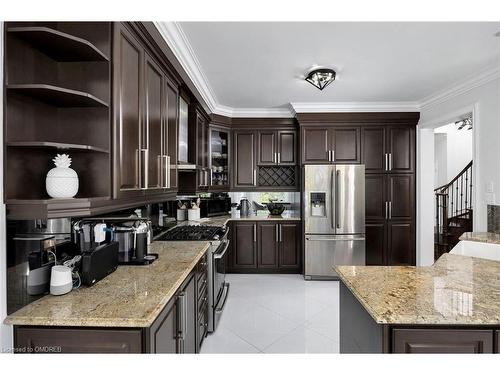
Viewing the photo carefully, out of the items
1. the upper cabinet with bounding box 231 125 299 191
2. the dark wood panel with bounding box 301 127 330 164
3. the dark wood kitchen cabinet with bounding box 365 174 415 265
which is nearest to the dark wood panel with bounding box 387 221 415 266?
the dark wood kitchen cabinet with bounding box 365 174 415 265

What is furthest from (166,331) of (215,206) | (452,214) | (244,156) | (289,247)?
(452,214)

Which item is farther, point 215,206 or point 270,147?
point 270,147

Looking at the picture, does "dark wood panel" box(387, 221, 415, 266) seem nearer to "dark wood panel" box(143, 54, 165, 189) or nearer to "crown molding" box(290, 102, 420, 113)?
"crown molding" box(290, 102, 420, 113)

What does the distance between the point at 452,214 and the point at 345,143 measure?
3647 mm

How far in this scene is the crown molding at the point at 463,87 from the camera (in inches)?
113

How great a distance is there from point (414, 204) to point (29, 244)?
4550mm

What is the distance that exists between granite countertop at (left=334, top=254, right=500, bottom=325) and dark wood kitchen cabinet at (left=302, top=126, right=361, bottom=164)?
8.58ft

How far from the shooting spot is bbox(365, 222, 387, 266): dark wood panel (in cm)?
425

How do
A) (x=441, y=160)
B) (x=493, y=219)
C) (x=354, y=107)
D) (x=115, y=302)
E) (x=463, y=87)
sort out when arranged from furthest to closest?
(x=441, y=160)
(x=354, y=107)
(x=463, y=87)
(x=493, y=219)
(x=115, y=302)

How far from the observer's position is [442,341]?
1123 mm

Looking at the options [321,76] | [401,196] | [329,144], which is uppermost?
[321,76]

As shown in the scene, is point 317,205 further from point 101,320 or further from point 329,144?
point 101,320

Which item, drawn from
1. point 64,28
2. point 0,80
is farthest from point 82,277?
point 64,28

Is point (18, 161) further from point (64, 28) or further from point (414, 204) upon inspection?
point (414, 204)
